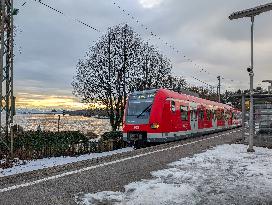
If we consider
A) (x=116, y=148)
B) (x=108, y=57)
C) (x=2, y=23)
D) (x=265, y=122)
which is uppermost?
(x=108, y=57)

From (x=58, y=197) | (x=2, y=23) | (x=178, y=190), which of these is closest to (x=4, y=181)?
(x=58, y=197)

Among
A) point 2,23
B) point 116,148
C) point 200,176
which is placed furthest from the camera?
point 116,148

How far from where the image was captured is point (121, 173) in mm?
8617

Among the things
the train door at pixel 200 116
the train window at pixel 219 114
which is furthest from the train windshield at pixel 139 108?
the train window at pixel 219 114

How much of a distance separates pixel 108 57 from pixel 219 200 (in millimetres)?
30087

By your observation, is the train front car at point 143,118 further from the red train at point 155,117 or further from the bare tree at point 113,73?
the bare tree at point 113,73

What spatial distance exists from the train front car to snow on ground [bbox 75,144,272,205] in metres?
8.37

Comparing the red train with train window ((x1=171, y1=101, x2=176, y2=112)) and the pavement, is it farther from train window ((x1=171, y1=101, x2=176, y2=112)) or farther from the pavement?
the pavement

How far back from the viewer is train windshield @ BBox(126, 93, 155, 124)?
762 inches

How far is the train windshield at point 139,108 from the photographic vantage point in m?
19.3

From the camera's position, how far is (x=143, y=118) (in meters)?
19.4

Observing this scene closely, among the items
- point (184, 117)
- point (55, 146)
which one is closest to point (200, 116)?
point (184, 117)

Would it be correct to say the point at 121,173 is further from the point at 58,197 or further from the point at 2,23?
the point at 2,23

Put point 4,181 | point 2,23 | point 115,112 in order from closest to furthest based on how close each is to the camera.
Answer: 1. point 4,181
2. point 2,23
3. point 115,112
